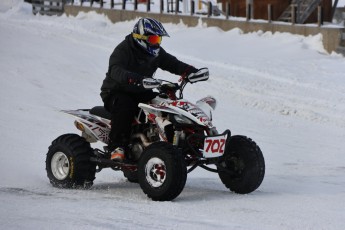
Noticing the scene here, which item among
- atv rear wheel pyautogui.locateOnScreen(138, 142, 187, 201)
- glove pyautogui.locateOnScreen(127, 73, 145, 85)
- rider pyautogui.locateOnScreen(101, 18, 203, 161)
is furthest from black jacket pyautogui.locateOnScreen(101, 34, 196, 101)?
atv rear wheel pyautogui.locateOnScreen(138, 142, 187, 201)

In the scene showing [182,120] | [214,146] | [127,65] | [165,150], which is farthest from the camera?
[127,65]

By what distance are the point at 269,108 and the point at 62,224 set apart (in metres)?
11.3

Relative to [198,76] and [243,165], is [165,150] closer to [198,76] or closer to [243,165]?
[243,165]

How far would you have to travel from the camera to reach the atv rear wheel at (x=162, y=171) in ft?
28.1

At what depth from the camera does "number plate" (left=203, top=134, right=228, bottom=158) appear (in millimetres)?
8742

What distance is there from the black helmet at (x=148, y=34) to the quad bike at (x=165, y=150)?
47 centimetres

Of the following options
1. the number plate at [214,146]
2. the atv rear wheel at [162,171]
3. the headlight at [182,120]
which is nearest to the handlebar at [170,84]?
the headlight at [182,120]

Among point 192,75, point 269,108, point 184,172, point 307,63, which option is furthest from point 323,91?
point 184,172

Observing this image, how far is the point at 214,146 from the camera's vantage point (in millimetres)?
8797

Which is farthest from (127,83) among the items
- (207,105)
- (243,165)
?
(243,165)

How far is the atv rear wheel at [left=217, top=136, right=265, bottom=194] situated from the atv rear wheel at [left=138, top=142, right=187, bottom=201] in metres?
0.75

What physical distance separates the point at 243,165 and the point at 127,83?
60.5 inches

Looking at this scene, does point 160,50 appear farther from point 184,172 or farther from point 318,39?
point 318,39

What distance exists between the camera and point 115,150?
9555mm
